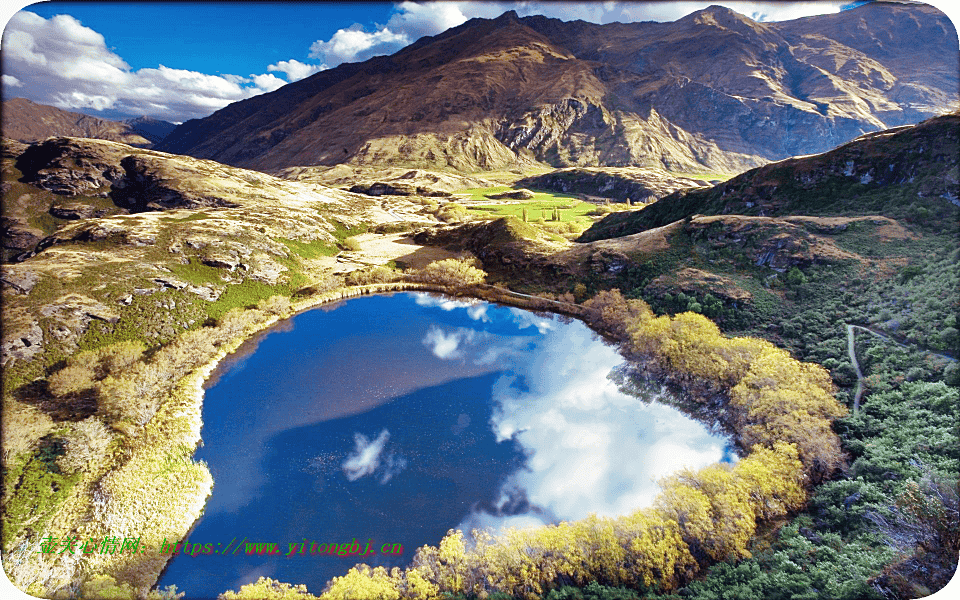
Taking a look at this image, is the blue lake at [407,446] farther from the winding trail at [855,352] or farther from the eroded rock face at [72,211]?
the eroded rock face at [72,211]

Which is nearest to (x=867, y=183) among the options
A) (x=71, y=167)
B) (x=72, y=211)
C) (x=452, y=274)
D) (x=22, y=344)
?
(x=452, y=274)

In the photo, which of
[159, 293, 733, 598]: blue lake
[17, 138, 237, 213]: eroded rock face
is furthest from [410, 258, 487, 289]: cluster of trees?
[17, 138, 237, 213]: eroded rock face

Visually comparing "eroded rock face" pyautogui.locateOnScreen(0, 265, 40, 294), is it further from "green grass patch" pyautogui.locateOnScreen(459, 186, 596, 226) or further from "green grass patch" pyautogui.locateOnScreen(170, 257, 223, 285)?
"green grass patch" pyautogui.locateOnScreen(459, 186, 596, 226)

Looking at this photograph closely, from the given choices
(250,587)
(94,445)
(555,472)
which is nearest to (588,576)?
(555,472)

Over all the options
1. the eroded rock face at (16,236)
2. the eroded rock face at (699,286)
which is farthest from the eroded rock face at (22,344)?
the eroded rock face at (16,236)

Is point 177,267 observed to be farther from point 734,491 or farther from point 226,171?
point 226,171
